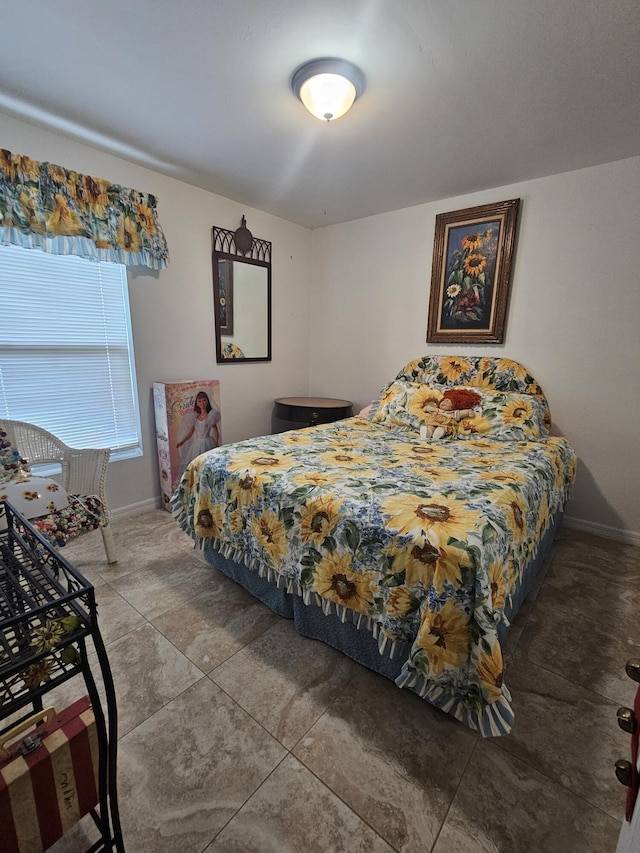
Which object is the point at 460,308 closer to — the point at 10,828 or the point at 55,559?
the point at 55,559

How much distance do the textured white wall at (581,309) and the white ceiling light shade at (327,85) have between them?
59.6 inches

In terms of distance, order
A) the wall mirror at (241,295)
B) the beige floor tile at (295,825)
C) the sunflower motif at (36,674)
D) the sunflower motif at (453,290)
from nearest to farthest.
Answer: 1. the sunflower motif at (36,674)
2. the beige floor tile at (295,825)
3. the sunflower motif at (453,290)
4. the wall mirror at (241,295)

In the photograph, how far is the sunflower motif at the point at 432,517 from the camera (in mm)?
1182

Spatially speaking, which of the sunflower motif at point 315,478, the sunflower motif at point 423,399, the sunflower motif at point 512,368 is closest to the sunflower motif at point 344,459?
the sunflower motif at point 315,478

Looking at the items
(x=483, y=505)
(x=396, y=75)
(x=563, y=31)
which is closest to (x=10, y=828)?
(x=483, y=505)

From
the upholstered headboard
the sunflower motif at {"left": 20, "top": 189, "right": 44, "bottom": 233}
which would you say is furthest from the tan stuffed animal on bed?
the sunflower motif at {"left": 20, "top": 189, "right": 44, "bottom": 233}

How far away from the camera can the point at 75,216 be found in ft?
6.97

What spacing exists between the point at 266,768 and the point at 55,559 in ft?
2.89

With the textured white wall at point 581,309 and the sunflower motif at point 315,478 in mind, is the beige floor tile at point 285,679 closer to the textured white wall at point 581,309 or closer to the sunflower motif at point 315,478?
the sunflower motif at point 315,478

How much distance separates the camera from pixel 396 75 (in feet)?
5.29

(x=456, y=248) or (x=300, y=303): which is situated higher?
(x=456, y=248)

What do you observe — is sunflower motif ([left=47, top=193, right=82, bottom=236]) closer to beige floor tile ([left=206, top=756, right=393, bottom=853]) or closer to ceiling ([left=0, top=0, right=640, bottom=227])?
ceiling ([left=0, top=0, right=640, bottom=227])

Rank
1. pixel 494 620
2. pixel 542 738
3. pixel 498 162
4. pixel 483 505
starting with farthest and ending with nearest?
pixel 498 162 → pixel 483 505 → pixel 542 738 → pixel 494 620

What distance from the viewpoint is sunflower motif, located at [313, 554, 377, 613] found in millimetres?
1302
